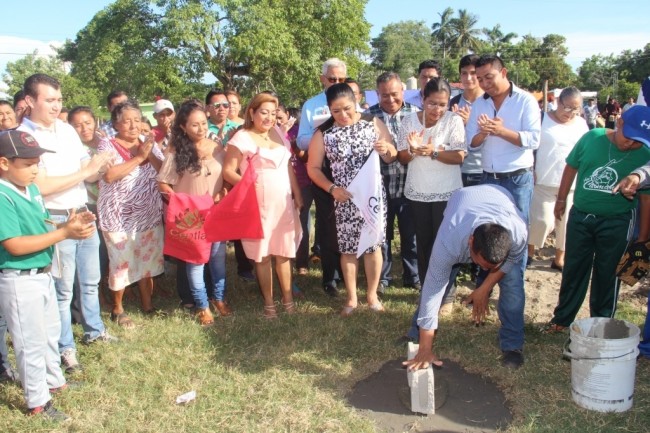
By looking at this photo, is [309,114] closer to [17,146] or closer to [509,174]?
[509,174]

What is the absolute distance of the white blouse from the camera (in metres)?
4.23

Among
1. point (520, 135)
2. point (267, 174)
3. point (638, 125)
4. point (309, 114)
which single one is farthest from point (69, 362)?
point (638, 125)

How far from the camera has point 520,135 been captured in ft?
13.4

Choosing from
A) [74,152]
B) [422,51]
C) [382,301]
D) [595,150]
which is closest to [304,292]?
[382,301]

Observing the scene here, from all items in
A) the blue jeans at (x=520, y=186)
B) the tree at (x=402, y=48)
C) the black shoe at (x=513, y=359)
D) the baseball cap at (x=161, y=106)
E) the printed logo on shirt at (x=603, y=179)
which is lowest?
the black shoe at (x=513, y=359)

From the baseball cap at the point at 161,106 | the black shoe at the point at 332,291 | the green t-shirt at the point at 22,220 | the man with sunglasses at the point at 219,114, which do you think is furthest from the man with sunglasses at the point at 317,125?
the green t-shirt at the point at 22,220

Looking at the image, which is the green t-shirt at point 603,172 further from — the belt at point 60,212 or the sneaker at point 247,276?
the belt at point 60,212

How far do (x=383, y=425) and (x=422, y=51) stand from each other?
6543cm

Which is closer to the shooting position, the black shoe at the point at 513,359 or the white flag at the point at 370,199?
the black shoe at the point at 513,359

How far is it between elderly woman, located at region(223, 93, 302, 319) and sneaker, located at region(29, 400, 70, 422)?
183 centimetres

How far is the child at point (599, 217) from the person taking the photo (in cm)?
365

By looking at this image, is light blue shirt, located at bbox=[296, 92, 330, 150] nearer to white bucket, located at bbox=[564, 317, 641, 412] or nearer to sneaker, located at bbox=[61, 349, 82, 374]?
sneaker, located at bbox=[61, 349, 82, 374]

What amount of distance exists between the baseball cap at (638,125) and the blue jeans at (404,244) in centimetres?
204

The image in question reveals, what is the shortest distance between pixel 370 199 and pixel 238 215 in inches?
43.4
